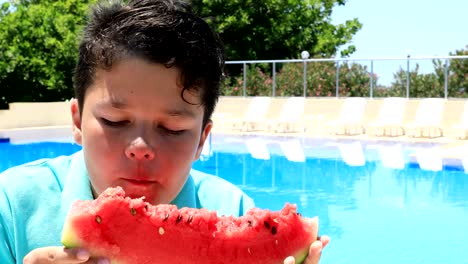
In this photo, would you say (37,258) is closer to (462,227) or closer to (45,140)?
(462,227)

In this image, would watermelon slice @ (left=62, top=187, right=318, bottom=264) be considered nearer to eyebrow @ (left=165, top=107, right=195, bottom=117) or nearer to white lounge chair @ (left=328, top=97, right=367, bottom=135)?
eyebrow @ (left=165, top=107, right=195, bottom=117)

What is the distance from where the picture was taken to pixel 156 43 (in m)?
1.56

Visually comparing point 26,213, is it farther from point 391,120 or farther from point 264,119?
point 264,119

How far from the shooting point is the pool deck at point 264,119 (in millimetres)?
17703

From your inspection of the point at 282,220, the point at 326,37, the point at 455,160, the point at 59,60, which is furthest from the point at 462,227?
the point at 326,37

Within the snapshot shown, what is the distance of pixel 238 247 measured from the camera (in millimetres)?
1588

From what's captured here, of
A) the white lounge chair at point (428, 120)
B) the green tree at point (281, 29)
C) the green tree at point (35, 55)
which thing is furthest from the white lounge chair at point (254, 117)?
the green tree at point (281, 29)

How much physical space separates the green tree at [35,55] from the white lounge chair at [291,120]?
786 centimetres

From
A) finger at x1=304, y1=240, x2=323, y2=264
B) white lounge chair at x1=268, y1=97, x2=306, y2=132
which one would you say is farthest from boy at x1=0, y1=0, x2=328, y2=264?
white lounge chair at x1=268, y1=97, x2=306, y2=132

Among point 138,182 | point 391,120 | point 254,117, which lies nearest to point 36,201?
point 138,182

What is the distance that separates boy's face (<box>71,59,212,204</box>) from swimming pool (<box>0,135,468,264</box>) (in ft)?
16.3

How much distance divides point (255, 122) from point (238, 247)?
1814 centimetres

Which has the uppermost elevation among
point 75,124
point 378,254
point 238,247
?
point 75,124

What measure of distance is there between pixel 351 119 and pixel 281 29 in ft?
38.7
